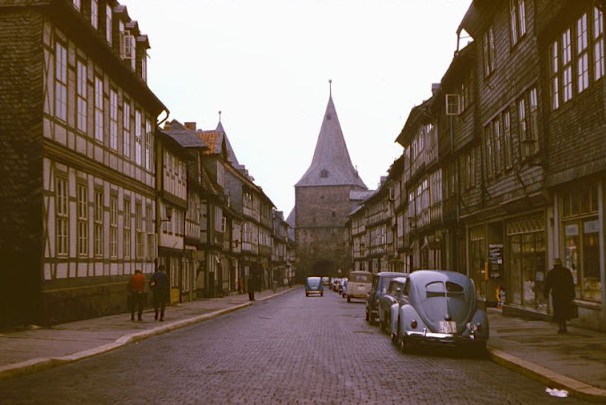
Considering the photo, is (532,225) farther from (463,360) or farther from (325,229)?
(325,229)

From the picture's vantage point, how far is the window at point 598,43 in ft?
57.8

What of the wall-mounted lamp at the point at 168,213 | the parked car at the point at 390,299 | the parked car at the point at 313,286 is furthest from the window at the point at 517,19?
the parked car at the point at 313,286

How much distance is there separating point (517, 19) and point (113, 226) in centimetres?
1506

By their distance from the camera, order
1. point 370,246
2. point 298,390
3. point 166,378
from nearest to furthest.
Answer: point 298,390 < point 166,378 < point 370,246

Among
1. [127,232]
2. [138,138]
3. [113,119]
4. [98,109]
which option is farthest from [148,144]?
[98,109]

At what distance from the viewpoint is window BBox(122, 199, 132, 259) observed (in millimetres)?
30516

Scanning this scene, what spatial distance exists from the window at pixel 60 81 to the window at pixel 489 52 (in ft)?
45.5

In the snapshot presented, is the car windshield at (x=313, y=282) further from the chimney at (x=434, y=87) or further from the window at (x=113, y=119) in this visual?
the window at (x=113, y=119)

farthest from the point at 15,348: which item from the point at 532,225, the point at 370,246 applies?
the point at 370,246

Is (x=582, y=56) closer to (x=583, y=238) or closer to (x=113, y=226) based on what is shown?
(x=583, y=238)

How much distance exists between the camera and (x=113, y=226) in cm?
2883

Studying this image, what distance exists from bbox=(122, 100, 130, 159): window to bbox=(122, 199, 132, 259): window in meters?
1.86

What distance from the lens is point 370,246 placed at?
93125 mm

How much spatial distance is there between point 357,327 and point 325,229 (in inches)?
4279
